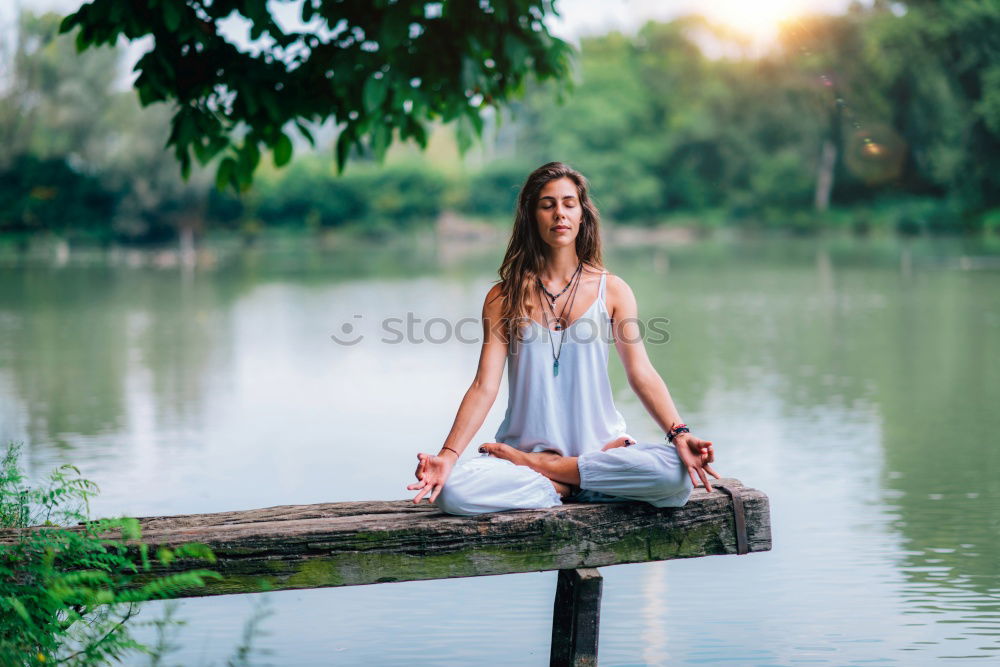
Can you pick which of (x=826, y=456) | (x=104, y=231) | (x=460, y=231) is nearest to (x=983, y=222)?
(x=460, y=231)

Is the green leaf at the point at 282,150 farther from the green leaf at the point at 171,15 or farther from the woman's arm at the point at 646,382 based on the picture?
the woman's arm at the point at 646,382

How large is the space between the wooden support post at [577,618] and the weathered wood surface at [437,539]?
0.42 ft

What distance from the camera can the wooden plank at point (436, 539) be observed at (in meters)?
3.74

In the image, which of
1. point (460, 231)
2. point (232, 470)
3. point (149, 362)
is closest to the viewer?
point (232, 470)

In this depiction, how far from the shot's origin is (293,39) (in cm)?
561

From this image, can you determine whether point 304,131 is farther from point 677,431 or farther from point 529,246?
point 677,431

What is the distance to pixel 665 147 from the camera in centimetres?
6819

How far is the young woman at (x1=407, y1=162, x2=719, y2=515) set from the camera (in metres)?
3.87

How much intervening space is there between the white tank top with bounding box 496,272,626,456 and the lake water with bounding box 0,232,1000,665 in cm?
122

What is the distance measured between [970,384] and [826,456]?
3.84m

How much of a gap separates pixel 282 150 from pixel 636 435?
463 centimetres

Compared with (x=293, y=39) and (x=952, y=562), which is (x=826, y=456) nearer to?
(x=952, y=562)

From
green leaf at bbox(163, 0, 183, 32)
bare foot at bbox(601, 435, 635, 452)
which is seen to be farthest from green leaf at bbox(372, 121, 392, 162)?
bare foot at bbox(601, 435, 635, 452)

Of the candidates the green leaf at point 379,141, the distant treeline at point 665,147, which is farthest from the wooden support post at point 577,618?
the distant treeline at point 665,147
